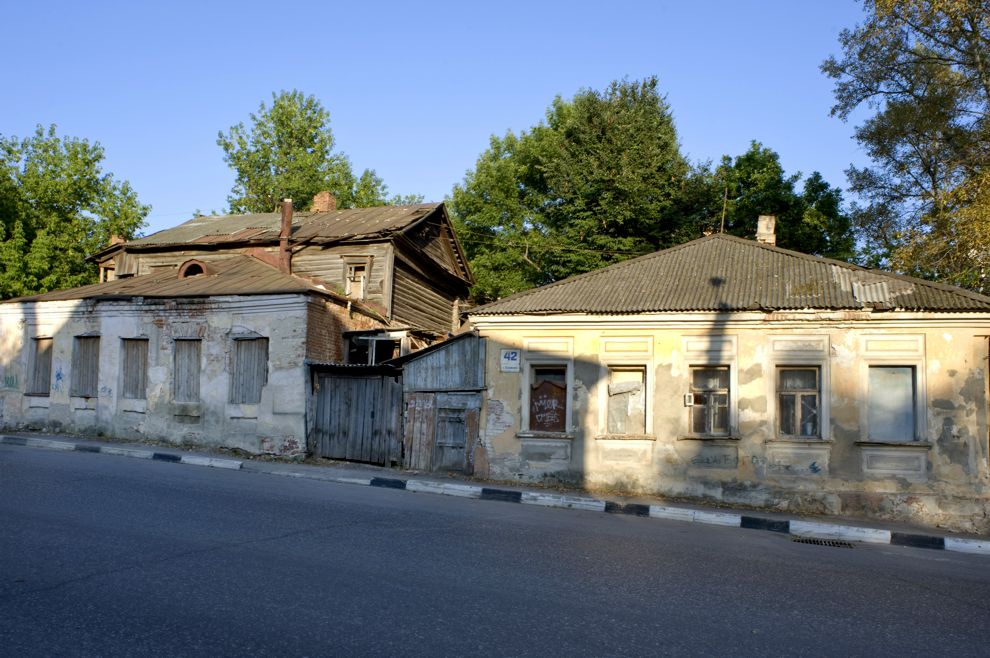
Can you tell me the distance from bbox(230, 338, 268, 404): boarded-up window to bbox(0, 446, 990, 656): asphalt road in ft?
28.8

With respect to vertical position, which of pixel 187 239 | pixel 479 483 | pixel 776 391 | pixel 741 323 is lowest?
pixel 479 483

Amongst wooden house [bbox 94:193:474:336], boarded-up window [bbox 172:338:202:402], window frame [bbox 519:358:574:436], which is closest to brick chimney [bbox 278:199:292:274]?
wooden house [bbox 94:193:474:336]

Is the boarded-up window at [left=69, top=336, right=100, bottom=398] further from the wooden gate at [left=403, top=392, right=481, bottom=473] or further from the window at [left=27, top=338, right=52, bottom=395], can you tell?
the wooden gate at [left=403, top=392, right=481, bottom=473]

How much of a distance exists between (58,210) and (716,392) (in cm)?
3751

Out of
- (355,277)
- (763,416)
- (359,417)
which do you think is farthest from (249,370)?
(763,416)

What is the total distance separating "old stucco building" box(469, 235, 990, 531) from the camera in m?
13.5

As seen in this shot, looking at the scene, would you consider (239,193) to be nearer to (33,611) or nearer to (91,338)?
(91,338)

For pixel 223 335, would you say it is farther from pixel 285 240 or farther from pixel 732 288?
pixel 732 288

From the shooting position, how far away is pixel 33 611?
16.5ft

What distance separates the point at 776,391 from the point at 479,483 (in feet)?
20.1

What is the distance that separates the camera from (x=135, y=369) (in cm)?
2053

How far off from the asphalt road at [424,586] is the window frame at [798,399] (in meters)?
4.27

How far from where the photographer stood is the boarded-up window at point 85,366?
21.0m

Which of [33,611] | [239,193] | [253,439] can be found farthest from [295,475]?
[239,193]
